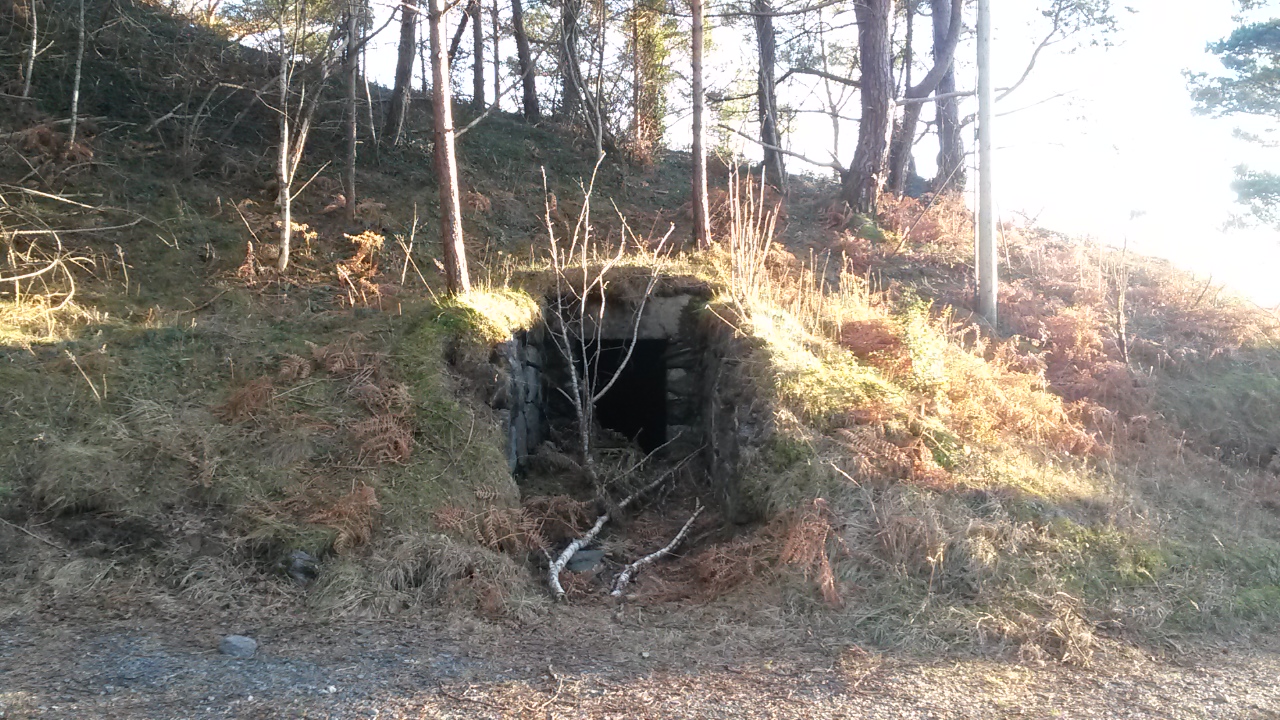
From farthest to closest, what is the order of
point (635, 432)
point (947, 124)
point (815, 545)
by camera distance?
point (947, 124) < point (635, 432) < point (815, 545)

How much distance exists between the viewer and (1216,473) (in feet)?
30.5

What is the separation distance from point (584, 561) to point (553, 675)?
99.4 inches

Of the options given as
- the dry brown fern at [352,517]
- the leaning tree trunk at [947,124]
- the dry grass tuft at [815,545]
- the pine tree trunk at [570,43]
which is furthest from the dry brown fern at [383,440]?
the leaning tree trunk at [947,124]

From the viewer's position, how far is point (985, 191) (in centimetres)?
1198

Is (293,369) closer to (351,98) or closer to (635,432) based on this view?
(635,432)

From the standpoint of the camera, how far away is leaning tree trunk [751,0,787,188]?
702 inches

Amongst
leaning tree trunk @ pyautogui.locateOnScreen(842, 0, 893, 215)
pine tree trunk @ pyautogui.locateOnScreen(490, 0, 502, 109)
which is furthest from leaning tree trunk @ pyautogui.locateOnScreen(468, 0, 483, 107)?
leaning tree trunk @ pyautogui.locateOnScreen(842, 0, 893, 215)

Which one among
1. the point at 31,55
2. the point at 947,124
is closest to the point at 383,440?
the point at 31,55

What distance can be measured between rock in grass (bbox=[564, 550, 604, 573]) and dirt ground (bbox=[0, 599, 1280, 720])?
138cm

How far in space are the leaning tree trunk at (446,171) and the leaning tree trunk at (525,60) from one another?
762 cm

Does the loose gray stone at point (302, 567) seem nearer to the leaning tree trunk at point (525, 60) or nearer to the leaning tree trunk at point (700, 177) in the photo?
the leaning tree trunk at point (700, 177)

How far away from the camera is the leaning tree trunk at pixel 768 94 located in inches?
702

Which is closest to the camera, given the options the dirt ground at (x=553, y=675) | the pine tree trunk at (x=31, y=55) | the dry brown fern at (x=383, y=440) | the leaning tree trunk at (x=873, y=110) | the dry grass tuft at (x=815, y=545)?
the dirt ground at (x=553, y=675)

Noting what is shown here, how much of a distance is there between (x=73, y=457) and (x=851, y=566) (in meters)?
6.06
